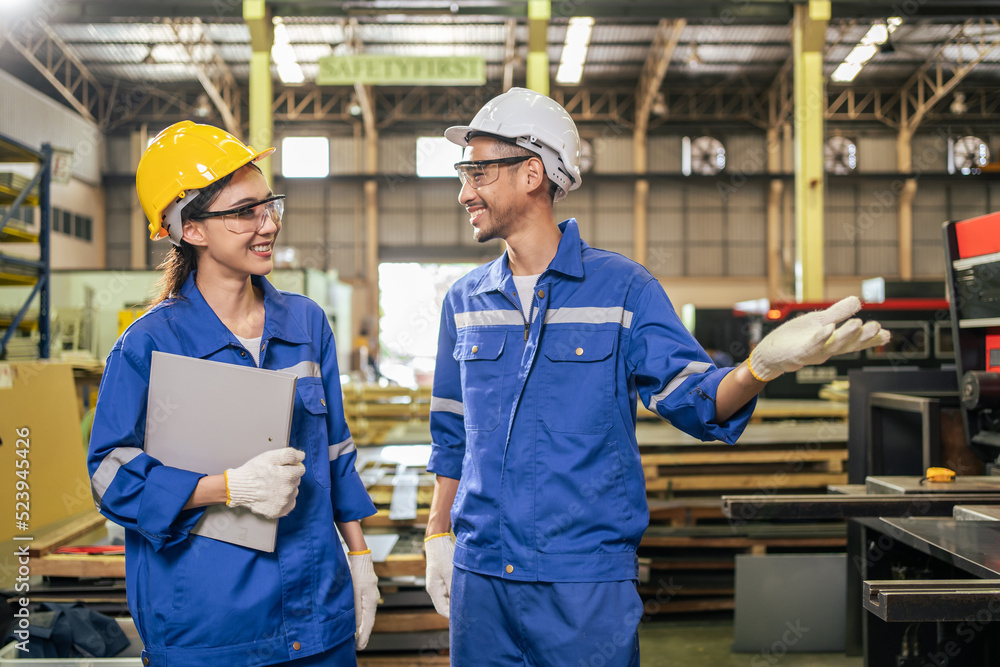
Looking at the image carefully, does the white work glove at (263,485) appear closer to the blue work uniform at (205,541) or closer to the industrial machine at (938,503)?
the blue work uniform at (205,541)

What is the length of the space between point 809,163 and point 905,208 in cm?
1308

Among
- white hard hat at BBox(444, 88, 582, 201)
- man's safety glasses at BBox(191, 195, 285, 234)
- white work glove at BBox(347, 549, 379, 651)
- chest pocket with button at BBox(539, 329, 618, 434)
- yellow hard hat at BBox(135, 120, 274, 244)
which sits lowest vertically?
white work glove at BBox(347, 549, 379, 651)

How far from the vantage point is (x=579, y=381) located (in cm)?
183

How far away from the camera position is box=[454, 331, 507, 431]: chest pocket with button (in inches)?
74.5

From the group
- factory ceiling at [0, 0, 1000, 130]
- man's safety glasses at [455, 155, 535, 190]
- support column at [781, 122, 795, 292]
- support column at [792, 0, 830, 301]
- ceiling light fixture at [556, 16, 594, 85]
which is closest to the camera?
man's safety glasses at [455, 155, 535, 190]

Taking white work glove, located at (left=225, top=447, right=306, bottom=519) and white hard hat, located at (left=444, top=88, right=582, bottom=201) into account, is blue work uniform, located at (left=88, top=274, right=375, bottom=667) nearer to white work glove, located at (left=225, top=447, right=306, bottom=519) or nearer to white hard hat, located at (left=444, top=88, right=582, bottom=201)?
white work glove, located at (left=225, top=447, right=306, bottom=519)

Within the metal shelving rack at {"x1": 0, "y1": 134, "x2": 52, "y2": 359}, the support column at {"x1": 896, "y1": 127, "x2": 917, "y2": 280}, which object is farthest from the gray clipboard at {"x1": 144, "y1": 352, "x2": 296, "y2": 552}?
the support column at {"x1": 896, "y1": 127, "x2": 917, "y2": 280}

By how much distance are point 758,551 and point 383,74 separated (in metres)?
6.04

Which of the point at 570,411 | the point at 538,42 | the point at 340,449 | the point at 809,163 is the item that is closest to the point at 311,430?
the point at 340,449

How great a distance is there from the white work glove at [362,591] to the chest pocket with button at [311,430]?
0.83ft

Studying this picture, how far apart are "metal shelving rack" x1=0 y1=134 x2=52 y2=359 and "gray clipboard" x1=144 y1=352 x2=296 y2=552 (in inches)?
222

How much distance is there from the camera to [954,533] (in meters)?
1.97

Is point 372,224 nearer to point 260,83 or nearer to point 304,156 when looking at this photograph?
point 304,156

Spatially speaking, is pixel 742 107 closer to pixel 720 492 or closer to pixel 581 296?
pixel 720 492
